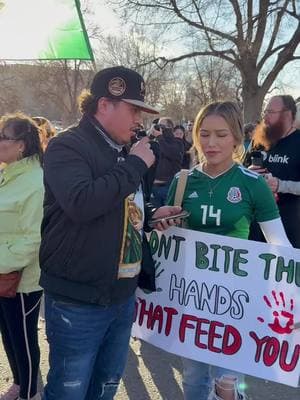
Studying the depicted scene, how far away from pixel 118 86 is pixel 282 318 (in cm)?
132

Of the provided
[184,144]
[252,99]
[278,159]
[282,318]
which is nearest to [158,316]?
[282,318]

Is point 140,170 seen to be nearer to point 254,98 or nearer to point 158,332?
point 158,332

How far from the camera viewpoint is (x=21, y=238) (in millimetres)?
2559

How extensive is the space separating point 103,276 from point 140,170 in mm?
447

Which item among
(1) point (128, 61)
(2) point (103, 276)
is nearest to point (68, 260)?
(2) point (103, 276)

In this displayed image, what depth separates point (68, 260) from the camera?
1.86 metres

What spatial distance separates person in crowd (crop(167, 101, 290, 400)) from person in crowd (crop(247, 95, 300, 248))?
1.67 meters

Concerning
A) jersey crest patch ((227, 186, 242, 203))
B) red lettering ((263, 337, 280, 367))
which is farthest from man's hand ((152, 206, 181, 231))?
red lettering ((263, 337, 280, 367))

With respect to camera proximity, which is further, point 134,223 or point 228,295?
point 228,295

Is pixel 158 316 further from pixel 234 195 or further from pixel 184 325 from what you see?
pixel 234 195

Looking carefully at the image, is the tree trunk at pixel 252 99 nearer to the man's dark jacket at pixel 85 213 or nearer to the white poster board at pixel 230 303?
the white poster board at pixel 230 303

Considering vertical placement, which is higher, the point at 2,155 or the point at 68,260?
the point at 2,155

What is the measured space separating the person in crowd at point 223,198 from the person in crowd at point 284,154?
1.67 meters

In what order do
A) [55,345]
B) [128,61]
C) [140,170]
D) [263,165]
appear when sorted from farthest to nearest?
[128,61] → [263,165] → [55,345] → [140,170]
